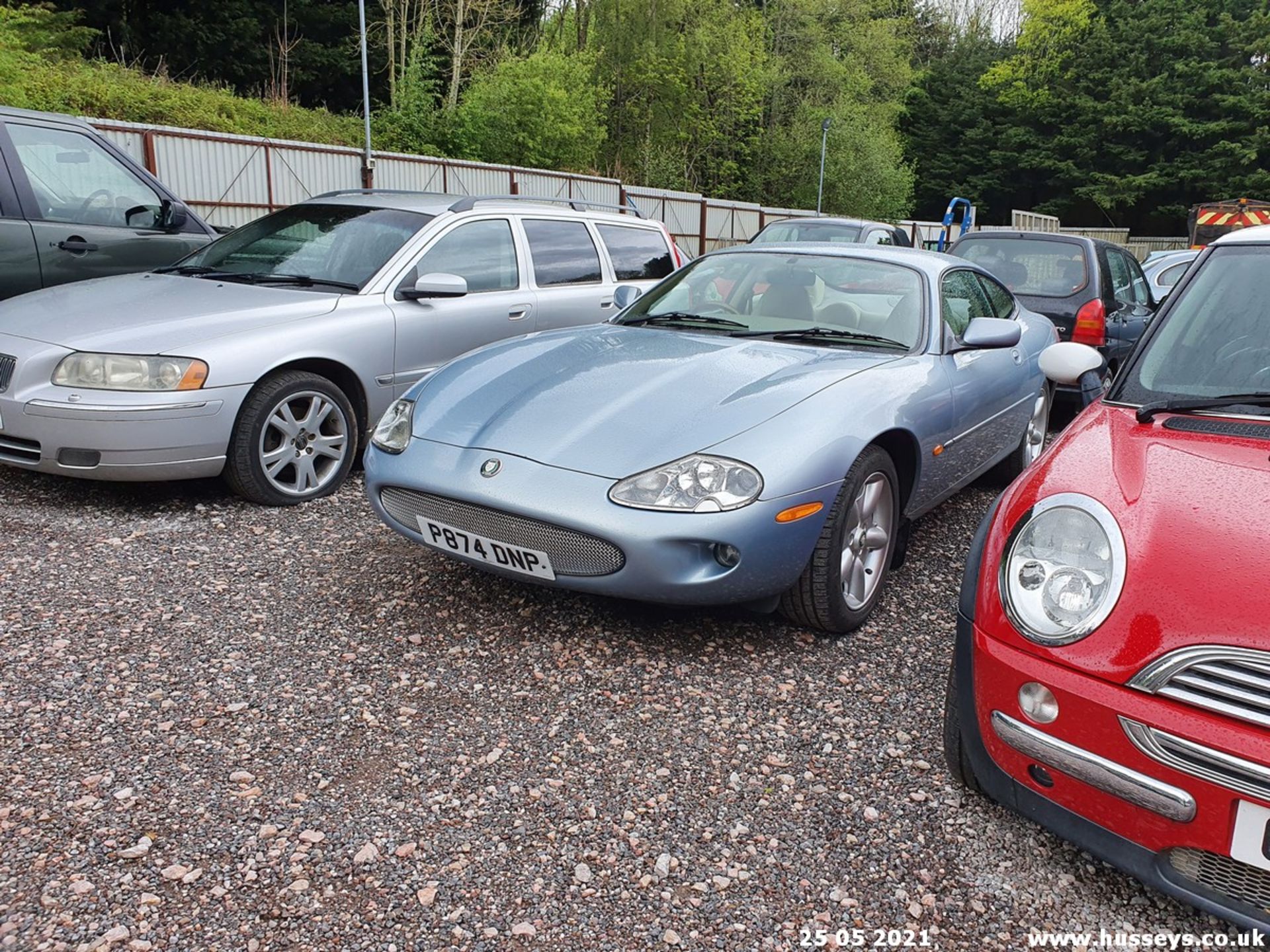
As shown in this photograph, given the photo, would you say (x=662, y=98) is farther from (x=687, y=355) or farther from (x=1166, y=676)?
(x=1166, y=676)

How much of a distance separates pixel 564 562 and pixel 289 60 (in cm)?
2745

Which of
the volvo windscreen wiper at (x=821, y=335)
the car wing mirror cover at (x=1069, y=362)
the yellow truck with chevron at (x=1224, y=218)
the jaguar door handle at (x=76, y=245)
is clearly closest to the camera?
the car wing mirror cover at (x=1069, y=362)

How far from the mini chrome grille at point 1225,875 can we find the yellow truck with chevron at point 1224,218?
71.7 ft

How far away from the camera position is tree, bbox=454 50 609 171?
2248 cm

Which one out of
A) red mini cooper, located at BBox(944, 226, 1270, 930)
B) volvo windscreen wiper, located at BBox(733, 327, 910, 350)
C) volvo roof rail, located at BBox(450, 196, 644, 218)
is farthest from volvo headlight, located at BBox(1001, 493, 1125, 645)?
volvo roof rail, located at BBox(450, 196, 644, 218)

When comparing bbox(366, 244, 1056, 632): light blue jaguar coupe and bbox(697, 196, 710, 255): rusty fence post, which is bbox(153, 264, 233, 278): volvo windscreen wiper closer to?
bbox(366, 244, 1056, 632): light blue jaguar coupe

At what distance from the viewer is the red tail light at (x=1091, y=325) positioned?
7.42 meters

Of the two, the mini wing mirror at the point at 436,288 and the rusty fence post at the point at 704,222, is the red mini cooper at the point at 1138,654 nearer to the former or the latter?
the mini wing mirror at the point at 436,288

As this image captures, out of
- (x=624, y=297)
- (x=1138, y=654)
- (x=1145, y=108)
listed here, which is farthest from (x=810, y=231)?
(x=1145, y=108)

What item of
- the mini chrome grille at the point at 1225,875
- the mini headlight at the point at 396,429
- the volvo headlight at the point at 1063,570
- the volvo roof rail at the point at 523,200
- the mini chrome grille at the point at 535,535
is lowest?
the mini chrome grille at the point at 1225,875

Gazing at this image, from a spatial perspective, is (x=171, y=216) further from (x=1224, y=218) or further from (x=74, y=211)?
(x=1224, y=218)

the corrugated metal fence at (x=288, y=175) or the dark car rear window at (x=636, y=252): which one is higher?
the corrugated metal fence at (x=288, y=175)

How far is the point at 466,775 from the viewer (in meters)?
2.59

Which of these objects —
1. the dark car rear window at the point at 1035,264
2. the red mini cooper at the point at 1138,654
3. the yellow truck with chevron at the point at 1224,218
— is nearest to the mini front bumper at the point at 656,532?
the red mini cooper at the point at 1138,654
